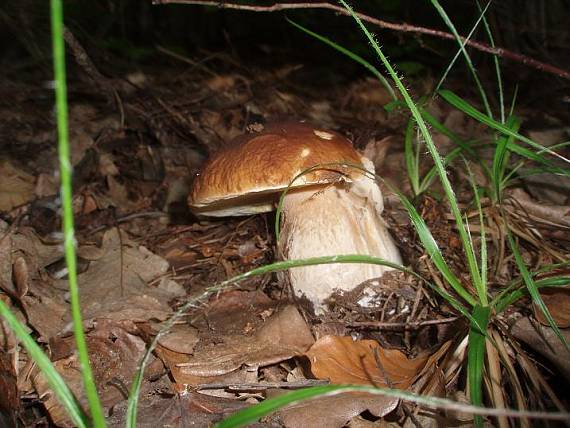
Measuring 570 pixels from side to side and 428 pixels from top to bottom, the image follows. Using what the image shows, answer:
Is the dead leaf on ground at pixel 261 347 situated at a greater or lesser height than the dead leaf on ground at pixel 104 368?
greater

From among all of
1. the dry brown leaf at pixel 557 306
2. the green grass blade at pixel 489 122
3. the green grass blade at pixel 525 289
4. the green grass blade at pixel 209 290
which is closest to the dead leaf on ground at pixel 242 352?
the green grass blade at pixel 209 290

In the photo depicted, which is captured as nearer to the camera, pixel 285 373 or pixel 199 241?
pixel 285 373

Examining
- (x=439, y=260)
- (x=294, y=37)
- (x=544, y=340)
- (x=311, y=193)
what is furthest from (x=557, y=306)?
(x=294, y=37)

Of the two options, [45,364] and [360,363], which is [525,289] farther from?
[45,364]

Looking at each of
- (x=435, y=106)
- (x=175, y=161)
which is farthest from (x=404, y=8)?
(x=175, y=161)

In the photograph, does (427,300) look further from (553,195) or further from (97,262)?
(97,262)

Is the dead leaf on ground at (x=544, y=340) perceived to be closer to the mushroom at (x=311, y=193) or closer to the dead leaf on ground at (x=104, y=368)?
the mushroom at (x=311, y=193)
